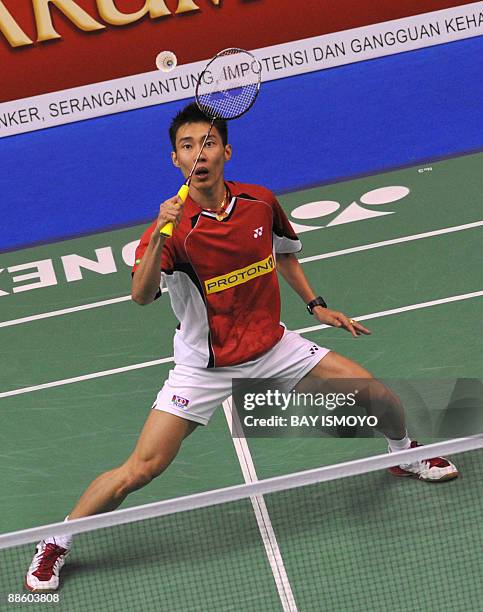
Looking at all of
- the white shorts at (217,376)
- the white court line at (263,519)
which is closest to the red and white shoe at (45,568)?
the white shorts at (217,376)

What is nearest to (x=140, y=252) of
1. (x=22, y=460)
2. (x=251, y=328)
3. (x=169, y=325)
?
(x=251, y=328)

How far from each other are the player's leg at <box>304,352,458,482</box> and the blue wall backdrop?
439cm

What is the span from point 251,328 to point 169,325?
2635 mm

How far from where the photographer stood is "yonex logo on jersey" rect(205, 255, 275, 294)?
5.77 m

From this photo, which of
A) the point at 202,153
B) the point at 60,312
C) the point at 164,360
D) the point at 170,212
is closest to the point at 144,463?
the point at 170,212

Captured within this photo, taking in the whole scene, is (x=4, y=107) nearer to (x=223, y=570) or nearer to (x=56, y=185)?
(x=56, y=185)

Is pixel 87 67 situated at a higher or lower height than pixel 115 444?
higher

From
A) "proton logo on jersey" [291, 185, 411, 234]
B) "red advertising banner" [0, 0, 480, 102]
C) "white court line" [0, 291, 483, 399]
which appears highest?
"red advertising banner" [0, 0, 480, 102]

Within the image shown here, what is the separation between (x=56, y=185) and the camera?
10383 mm

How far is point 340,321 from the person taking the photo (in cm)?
597

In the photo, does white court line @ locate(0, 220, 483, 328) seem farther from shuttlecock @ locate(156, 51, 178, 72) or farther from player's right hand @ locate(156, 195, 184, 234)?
player's right hand @ locate(156, 195, 184, 234)

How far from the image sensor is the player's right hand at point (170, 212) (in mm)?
4961
